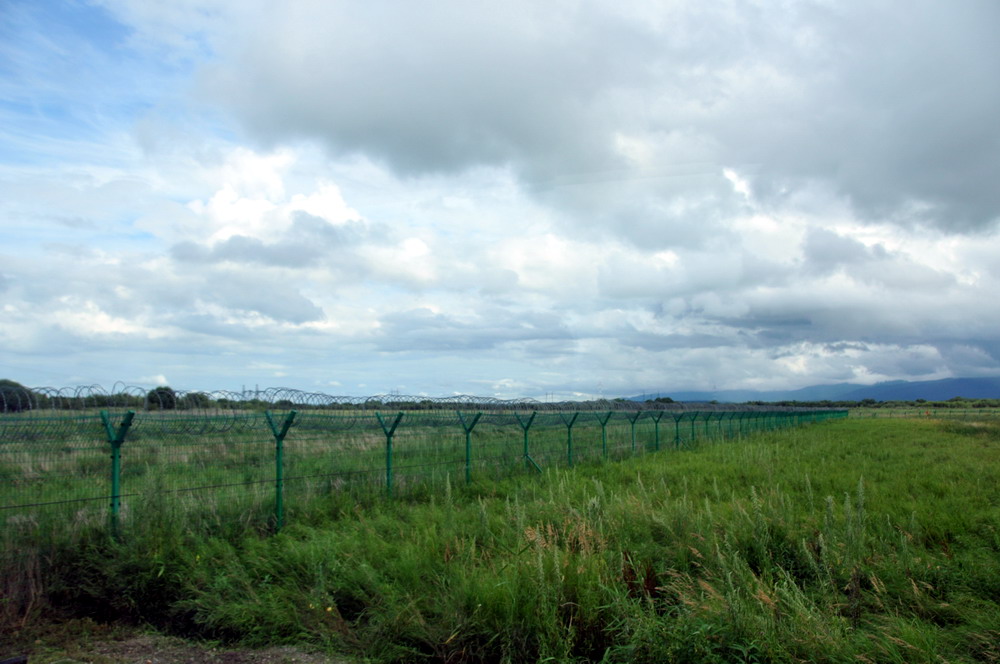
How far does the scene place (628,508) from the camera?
28.1 feet

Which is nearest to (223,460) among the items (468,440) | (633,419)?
(468,440)

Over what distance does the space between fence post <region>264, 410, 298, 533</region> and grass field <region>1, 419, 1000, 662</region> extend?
29cm

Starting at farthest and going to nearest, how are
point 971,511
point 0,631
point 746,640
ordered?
point 971,511
point 0,631
point 746,640

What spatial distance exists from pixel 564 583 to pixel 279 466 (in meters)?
4.83

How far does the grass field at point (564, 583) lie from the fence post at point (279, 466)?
0.29m

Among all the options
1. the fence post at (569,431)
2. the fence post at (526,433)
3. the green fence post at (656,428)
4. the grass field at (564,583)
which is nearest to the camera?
the grass field at (564,583)

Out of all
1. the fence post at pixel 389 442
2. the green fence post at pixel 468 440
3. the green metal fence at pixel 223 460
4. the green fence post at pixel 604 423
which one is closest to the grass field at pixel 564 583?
the green metal fence at pixel 223 460

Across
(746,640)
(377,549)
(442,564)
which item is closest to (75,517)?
(377,549)

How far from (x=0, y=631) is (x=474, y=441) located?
30.1 feet

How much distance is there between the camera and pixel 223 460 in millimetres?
9438

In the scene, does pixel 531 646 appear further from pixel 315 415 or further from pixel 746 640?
pixel 315 415

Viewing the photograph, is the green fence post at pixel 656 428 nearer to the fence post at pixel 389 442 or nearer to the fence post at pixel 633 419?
the fence post at pixel 633 419

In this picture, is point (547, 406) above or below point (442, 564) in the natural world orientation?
above

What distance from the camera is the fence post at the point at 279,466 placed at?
29.8ft
